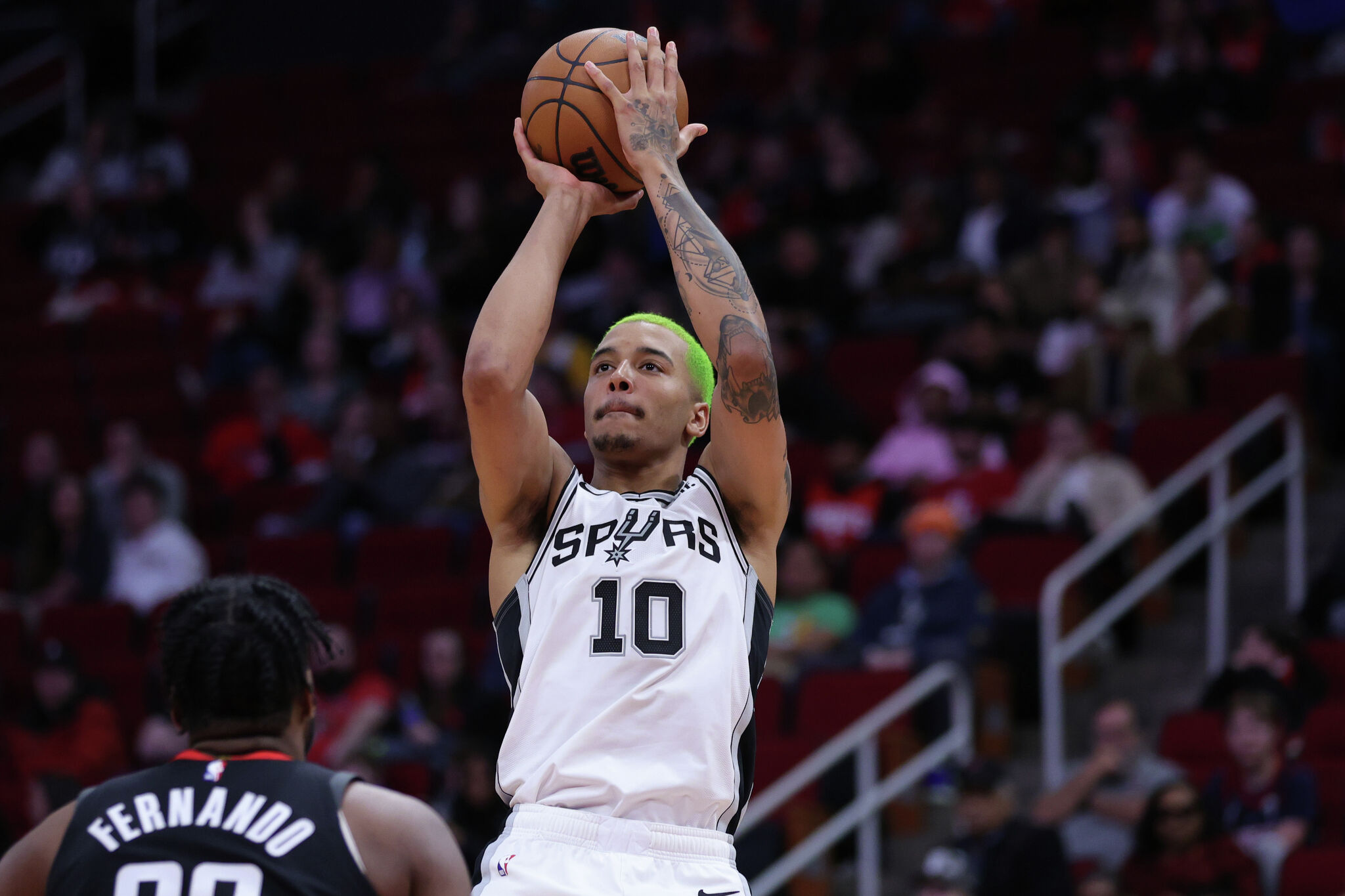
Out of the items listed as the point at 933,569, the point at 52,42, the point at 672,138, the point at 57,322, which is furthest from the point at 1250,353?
the point at 52,42

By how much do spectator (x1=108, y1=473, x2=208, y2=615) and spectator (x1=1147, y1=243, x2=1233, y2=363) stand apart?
19.1 ft

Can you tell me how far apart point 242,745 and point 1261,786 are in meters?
4.87

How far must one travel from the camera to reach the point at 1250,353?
9.60m

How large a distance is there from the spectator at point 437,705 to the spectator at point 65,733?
1541 millimetres

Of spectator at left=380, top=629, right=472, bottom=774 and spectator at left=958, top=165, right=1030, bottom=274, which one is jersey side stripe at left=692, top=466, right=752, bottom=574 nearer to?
spectator at left=380, top=629, right=472, bottom=774

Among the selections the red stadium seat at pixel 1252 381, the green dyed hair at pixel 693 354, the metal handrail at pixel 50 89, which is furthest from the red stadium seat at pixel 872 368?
the metal handrail at pixel 50 89

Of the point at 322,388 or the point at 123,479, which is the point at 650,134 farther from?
the point at 322,388

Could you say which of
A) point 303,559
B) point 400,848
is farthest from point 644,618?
point 303,559

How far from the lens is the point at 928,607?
8422 mm

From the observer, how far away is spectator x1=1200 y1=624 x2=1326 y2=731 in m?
7.23

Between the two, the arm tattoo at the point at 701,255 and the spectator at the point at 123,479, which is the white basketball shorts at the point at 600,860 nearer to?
the arm tattoo at the point at 701,255

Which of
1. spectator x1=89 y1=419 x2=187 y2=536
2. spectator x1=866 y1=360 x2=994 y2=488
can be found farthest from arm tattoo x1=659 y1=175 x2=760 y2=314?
spectator x1=89 y1=419 x2=187 y2=536

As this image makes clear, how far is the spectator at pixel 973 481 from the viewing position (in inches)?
369

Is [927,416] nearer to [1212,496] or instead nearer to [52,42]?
[1212,496]
